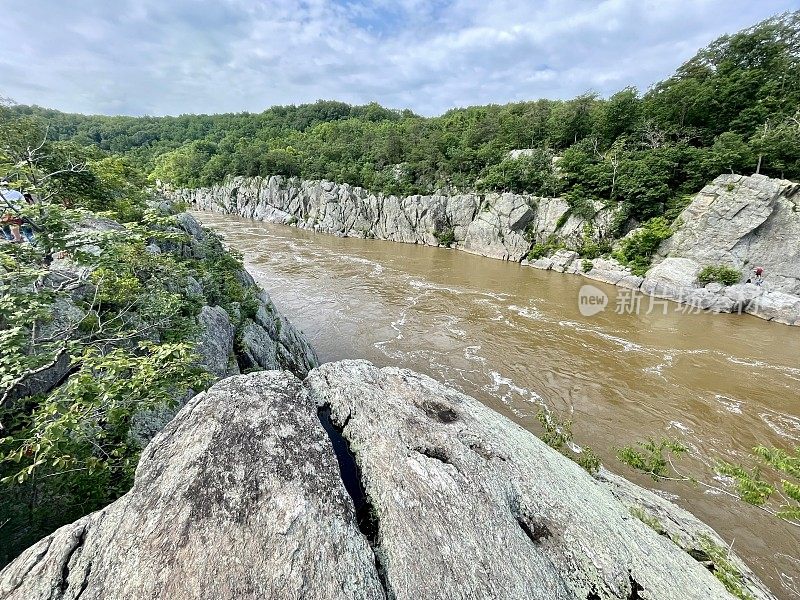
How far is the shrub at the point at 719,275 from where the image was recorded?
64.1ft

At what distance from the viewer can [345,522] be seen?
9.88 ft

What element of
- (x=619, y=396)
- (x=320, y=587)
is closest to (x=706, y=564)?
(x=320, y=587)

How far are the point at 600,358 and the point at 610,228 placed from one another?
707 inches

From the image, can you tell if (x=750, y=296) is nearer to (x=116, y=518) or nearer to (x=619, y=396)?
(x=619, y=396)

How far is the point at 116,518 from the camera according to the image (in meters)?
2.89

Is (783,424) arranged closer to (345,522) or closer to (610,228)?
(345,522)

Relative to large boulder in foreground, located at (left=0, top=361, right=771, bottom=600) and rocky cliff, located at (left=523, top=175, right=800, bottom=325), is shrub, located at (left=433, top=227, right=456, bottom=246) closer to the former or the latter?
rocky cliff, located at (left=523, top=175, right=800, bottom=325)

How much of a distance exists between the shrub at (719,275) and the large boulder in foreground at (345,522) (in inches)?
846

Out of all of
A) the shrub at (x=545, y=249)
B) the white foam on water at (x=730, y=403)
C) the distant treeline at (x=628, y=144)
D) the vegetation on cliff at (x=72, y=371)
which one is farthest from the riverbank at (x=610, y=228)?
the vegetation on cliff at (x=72, y=371)

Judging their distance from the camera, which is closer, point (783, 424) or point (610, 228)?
point (783, 424)

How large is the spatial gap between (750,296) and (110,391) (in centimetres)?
2638

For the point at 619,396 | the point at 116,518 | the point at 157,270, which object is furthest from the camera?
the point at 619,396

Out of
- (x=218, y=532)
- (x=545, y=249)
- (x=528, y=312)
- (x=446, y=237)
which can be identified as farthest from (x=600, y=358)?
(x=446, y=237)

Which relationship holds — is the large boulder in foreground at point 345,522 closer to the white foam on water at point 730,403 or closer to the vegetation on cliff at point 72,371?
the vegetation on cliff at point 72,371
